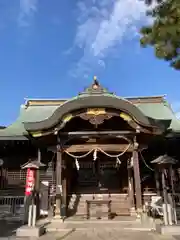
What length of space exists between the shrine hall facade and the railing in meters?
0.67

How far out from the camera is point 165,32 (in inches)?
231

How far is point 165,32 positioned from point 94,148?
6201 millimetres

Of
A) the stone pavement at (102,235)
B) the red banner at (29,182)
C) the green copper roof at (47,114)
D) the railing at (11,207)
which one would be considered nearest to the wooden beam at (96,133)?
the red banner at (29,182)

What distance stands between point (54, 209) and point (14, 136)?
14.2 feet

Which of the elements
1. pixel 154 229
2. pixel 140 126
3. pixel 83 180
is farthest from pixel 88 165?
pixel 154 229

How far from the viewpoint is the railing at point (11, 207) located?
1144 centimetres

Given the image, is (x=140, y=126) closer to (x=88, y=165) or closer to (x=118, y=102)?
(x=118, y=102)

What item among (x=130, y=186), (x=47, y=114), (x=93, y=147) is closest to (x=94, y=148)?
(x=93, y=147)

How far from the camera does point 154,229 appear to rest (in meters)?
8.14

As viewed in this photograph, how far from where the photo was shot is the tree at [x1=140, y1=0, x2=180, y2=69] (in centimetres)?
574

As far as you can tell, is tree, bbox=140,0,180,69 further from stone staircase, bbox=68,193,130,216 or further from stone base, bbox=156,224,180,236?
stone staircase, bbox=68,193,130,216

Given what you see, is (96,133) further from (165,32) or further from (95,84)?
(165,32)

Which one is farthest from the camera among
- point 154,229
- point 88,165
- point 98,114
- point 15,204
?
point 88,165

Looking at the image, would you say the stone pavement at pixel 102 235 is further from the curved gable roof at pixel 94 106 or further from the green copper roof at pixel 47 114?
the green copper roof at pixel 47 114
